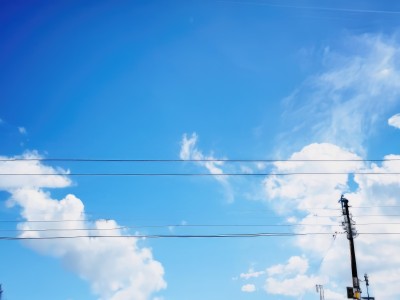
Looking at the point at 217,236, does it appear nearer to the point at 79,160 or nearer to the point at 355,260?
the point at 79,160

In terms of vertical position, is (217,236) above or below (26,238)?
above

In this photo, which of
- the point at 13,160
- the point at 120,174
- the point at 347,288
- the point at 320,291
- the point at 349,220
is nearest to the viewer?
the point at 13,160

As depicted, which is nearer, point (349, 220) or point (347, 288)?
point (347, 288)

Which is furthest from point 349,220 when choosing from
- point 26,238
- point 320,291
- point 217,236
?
point 320,291

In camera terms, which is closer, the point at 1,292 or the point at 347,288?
the point at 347,288

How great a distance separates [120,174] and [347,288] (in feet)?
57.9

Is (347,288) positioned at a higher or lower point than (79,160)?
lower

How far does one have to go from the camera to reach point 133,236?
2108cm

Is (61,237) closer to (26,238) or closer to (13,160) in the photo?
(26,238)

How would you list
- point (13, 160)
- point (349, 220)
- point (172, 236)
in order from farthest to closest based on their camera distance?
point (349, 220) → point (172, 236) → point (13, 160)

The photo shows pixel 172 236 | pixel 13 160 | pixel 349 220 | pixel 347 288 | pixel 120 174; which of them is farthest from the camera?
pixel 349 220

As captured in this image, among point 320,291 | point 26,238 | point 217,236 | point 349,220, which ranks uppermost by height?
point 320,291

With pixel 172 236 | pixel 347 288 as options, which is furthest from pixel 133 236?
pixel 347 288

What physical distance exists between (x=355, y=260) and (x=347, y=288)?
2.20 m
